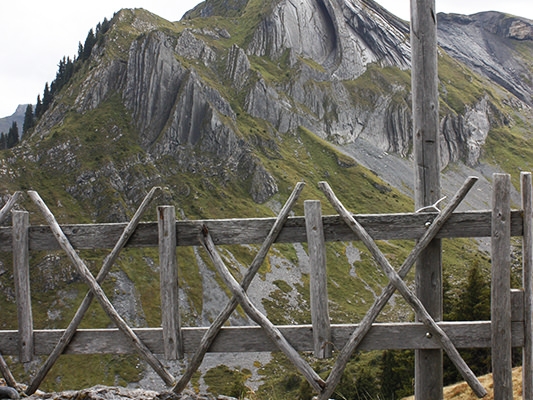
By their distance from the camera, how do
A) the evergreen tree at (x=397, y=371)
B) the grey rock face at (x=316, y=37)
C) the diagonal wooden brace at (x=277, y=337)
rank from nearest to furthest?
the diagonal wooden brace at (x=277, y=337) → the evergreen tree at (x=397, y=371) → the grey rock face at (x=316, y=37)

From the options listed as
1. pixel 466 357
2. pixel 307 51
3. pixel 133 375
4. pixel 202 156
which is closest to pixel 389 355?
pixel 466 357

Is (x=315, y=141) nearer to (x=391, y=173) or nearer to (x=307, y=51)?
(x=391, y=173)

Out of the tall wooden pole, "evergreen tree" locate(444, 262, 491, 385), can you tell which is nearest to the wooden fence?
the tall wooden pole

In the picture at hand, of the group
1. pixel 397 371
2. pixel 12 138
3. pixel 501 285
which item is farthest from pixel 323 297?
pixel 12 138

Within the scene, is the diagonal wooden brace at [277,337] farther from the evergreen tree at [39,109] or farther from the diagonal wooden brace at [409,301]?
the evergreen tree at [39,109]

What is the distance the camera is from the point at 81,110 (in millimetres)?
148750

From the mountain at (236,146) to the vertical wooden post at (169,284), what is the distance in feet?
189

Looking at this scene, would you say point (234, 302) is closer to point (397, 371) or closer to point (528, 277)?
point (528, 277)

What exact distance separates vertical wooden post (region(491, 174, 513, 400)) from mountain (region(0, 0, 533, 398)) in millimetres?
56920

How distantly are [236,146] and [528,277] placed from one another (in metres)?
140

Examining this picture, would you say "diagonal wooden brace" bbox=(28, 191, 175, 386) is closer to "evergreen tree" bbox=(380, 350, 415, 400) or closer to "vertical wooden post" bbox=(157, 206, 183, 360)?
"vertical wooden post" bbox=(157, 206, 183, 360)

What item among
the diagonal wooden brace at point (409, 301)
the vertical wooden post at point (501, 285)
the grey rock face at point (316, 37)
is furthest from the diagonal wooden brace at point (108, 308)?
the grey rock face at point (316, 37)

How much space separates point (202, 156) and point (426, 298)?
5398 inches

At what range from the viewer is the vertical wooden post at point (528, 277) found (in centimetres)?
727
